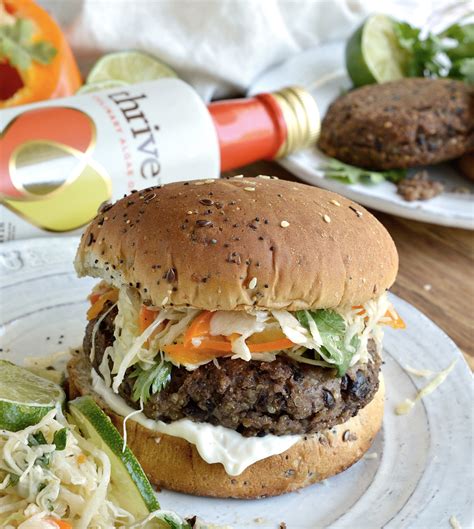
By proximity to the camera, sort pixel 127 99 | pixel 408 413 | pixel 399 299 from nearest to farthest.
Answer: pixel 408 413 → pixel 399 299 → pixel 127 99

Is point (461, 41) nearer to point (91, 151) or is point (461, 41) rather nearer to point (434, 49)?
point (434, 49)

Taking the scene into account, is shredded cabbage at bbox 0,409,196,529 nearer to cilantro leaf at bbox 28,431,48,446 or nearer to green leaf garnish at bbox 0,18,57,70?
cilantro leaf at bbox 28,431,48,446

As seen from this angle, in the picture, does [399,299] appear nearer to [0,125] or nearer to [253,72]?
[0,125]

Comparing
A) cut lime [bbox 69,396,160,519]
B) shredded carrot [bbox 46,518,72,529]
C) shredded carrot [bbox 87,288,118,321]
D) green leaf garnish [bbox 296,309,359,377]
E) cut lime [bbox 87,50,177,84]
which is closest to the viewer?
shredded carrot [bbox 46,518,72,529]

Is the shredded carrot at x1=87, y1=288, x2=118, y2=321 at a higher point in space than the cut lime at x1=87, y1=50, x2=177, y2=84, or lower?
higher

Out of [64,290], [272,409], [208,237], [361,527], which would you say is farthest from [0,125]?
[361,527]

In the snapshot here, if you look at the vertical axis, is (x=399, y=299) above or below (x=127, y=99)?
below

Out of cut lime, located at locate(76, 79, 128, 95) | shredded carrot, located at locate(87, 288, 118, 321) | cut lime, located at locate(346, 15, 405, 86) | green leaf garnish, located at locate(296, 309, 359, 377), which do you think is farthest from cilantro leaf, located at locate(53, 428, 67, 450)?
cut lime, located at locate(346, 15, 405, 86)
